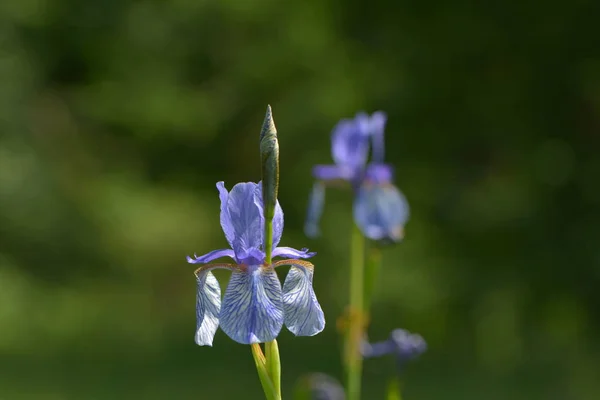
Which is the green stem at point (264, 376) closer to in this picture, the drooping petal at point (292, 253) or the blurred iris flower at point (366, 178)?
the drooping petal at point (292, 253)

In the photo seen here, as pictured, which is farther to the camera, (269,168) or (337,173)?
(337,173)

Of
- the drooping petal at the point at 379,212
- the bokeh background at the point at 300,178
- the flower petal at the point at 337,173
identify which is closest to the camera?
the drooping petal at the point at 379,212

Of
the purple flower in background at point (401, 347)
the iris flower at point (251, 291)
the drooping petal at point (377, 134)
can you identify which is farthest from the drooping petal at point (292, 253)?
the drooping petal at point (377, 134)

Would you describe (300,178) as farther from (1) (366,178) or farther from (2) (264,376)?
(2) (264,376)

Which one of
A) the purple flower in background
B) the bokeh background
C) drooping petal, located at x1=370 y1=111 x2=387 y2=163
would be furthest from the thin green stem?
the bokeh background

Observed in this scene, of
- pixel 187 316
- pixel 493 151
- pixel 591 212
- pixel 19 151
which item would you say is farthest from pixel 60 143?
pixel 591 212

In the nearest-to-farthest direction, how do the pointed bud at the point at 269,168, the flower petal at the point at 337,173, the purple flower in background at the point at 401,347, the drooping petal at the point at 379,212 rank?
the pointed bud at the point at 269,168 < the purple flower in background at the point at 401,347 < the drooping petal at the point at 379,212 < the flower petal at the point at 337,173

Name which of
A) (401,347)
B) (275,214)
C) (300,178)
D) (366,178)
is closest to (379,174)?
(366,178)

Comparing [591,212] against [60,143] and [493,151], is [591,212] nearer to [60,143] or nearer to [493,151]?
[493,151]
